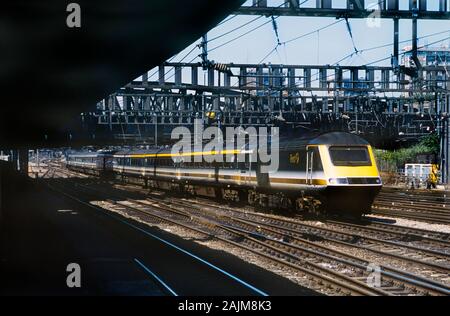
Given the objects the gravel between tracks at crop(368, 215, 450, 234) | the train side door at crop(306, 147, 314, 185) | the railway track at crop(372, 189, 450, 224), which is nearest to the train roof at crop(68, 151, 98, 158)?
the railway track at crop(372, 189, 450, 224)

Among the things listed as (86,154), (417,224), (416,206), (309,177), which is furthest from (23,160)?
(417,224)

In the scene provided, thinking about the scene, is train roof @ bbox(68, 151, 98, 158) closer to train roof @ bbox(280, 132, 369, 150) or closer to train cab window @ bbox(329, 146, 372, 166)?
train roof @ bbox(280, 132, 369, 150)

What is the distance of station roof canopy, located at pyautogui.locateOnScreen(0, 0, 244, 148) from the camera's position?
27.5 feet

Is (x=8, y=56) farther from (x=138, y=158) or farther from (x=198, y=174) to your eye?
(x=138, y=158)

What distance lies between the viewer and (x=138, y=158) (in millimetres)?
46531

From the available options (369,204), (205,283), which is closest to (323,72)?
(369,204)

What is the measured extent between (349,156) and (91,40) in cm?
1166

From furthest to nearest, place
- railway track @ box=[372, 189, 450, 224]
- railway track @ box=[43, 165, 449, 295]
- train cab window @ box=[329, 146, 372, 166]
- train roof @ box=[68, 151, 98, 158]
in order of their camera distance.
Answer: train roof @ box=[68, 151, 98, 158]
railway track @ box=[372, 189, 450, 224]
train cab window @ box=[329, 146, 372, 166]
railway track @ box=[43, 165, 449, 295]

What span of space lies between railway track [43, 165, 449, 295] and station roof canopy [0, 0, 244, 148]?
5024mm

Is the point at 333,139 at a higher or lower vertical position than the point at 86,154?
higher

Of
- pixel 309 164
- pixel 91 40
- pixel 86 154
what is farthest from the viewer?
pixel 86 154

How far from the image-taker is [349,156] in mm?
19906

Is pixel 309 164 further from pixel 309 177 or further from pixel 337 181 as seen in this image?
pixel 337 181

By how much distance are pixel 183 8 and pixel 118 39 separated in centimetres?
221
